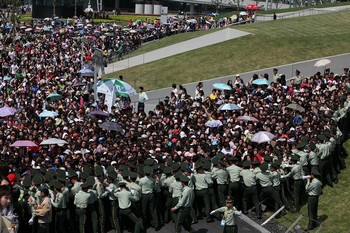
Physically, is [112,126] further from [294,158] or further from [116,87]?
[294,158]

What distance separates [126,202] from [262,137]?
5.52 meters

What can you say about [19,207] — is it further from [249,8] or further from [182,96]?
[249,8]

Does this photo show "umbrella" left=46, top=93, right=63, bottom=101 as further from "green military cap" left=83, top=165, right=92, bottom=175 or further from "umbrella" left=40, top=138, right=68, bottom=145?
"green military cap" left=83, top=165, right=92, bottom=175

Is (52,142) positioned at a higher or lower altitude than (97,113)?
higher

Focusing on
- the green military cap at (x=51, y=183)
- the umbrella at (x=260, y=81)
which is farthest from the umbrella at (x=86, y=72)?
the green military cap at (x=51, y=183)

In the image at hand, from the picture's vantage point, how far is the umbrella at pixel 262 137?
19.7m

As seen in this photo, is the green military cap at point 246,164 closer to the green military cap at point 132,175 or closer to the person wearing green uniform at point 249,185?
the person wearing green uniform at point 249,185

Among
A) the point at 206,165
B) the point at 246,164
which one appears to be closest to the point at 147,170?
the point at 206,165

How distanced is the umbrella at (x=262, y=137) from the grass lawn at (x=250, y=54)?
1811 cm

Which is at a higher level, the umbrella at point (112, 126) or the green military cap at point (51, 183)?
the green military cap at point (51, 183)

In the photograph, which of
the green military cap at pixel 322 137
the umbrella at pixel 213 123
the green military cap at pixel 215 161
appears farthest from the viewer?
the umbrella at pixel 213 123

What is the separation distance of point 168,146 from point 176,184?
364cm

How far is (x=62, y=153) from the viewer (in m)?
19.8

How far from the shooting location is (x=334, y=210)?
1842 centimetres
